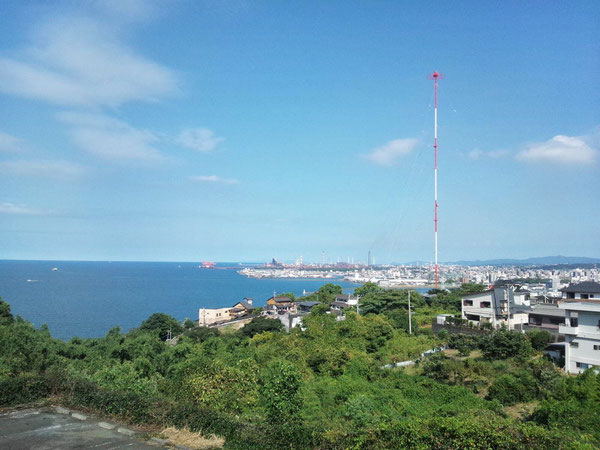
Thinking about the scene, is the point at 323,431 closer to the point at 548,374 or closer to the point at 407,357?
the point at 548,374

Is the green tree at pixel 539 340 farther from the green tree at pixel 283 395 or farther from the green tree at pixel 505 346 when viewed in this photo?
the green tree at pixel 283 395

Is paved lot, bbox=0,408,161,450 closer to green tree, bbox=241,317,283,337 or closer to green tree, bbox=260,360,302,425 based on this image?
green tree, bbox=260,360,302,425

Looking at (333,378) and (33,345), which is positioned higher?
(33,345)

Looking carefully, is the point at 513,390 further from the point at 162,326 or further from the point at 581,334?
the point at 162,326

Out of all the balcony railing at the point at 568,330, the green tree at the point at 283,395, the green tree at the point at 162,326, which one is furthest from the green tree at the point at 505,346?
the green tree at the point at 162,326

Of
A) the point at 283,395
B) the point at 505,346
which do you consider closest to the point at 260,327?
the point at 505,346

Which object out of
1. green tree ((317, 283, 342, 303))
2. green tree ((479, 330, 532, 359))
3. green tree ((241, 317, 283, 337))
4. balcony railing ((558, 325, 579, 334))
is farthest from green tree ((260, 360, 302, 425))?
green tree ((317, 283, 342, 303))

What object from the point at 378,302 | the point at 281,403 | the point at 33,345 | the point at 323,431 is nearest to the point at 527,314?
the point at 378,302
